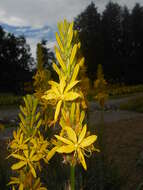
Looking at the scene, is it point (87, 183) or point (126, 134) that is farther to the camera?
point (126, 134)

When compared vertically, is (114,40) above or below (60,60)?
above

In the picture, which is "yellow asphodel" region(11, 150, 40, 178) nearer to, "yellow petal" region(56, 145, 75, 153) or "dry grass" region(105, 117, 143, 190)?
"yellow petal" region(56, 145, 75, 153)

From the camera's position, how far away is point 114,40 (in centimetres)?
2827

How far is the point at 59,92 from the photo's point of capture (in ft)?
A: 3.52

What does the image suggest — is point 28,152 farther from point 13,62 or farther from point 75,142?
point 13,62

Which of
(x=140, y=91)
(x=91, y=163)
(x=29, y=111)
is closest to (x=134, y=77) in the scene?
(x=140, y=91)

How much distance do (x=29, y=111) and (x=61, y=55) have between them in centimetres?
46

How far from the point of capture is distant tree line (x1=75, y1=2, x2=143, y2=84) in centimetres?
2431

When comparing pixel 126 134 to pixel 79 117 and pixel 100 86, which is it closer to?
pixel 100 86

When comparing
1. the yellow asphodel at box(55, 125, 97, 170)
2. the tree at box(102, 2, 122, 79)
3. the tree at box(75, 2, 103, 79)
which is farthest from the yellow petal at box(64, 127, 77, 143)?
the tree at box(102, 2, 122, 79)

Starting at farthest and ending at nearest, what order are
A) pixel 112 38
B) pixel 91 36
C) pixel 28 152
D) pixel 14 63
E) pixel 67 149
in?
pixel 112 38 → pixel 91 36 → pixel 14 63 → pixel 28 152 → pixel 67 149

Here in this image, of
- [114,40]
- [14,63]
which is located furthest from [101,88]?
[114,40]

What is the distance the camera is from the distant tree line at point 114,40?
24.3m

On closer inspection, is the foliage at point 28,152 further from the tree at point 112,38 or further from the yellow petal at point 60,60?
the tree at point 112,38
